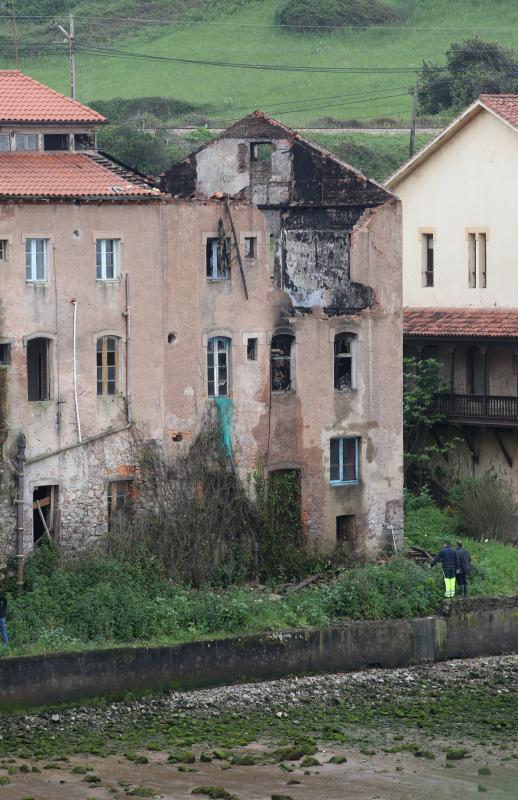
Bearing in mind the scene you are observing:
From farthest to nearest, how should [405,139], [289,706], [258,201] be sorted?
[405,139], [258,201], [289,706]

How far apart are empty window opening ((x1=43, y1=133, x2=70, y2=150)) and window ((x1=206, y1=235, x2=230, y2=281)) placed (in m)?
3.73

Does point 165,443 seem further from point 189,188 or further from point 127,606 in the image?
point 189,188

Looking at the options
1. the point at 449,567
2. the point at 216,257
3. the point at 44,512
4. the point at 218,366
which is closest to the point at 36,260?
the point at 216,257

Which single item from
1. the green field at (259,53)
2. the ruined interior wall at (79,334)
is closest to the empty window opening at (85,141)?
the ruined interior wall at (79,334)

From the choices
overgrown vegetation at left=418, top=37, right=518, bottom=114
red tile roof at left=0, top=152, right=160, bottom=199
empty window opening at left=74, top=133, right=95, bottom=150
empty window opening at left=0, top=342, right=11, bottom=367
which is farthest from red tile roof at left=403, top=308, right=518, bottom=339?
overgrown vegetation at left=418, top=37, right=518, bottom=114

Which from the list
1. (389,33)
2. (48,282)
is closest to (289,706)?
(48,282)

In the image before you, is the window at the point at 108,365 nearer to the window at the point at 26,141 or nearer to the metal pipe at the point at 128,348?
the metal pipe at the point at 128,348

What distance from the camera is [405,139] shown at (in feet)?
279

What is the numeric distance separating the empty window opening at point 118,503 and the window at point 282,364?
438 centimetres

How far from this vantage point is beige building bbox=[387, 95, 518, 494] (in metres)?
55.5

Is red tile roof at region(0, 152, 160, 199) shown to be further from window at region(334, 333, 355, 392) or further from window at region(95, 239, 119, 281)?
window at region(334, 333, 355, 392)

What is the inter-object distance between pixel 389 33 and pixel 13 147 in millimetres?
55951

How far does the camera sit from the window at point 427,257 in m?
59.4

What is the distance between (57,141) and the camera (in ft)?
160
